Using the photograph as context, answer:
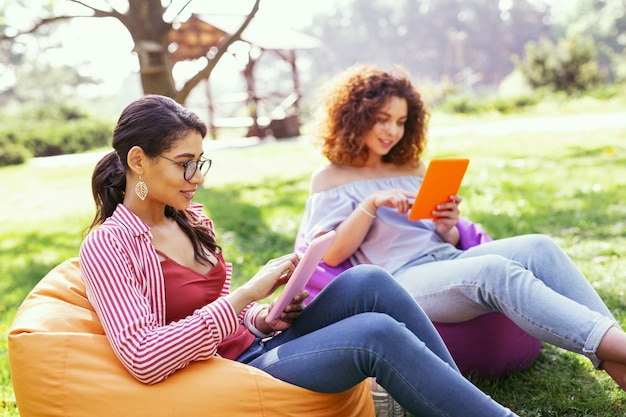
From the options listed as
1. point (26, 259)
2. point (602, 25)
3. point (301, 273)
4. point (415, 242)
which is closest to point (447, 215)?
point (415, 242)

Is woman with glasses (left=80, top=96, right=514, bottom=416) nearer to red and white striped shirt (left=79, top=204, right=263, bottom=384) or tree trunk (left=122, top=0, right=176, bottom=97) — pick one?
red and white striped shirt (left=79, top=204, right=263, bottom=384)

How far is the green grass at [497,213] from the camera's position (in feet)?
8.71

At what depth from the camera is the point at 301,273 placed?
6.38ft

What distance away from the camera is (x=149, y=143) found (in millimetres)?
1883

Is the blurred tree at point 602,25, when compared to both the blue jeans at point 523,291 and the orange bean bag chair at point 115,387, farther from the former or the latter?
the orange bean bag chair at point 115,387

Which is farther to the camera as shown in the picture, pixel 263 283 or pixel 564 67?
pixel 564 67

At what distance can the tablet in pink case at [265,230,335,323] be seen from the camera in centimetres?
192

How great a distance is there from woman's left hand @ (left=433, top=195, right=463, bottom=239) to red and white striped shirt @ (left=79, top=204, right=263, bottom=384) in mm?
1383

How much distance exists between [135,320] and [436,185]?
149 centimetres

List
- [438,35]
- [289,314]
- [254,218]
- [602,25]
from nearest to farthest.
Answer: [289,314] → [254,218] → [602,25] → [438,35]

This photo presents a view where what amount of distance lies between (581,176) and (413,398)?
17.2 ft

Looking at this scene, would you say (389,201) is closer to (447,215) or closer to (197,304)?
(447,215)

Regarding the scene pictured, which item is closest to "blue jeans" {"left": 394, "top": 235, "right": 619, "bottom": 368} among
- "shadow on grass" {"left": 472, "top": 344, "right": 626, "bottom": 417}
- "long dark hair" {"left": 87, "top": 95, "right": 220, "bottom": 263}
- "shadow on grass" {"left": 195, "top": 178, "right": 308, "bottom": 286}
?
"shadow on grass" {"left": 472, "top": 344, "right": 626, "bottom": 417}

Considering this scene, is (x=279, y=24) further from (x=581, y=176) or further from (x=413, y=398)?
(x=413, y=398)
